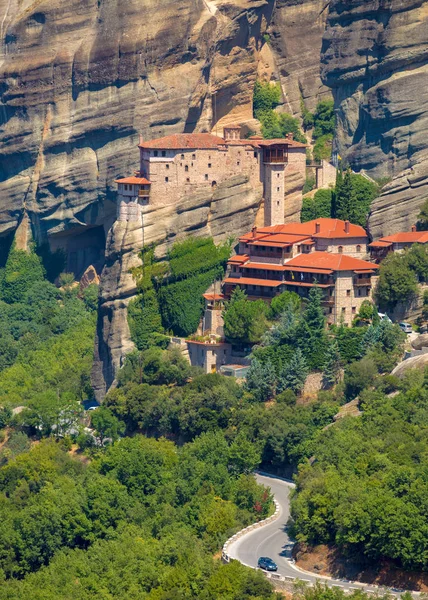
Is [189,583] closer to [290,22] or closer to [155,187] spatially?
[155,187]

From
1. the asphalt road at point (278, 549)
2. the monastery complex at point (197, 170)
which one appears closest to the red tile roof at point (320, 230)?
the monastery complex at point (197, 170)

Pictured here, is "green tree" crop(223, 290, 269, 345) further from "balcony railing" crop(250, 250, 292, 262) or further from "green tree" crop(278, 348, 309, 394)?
"green tree" crop(278, 348, 309, 394)

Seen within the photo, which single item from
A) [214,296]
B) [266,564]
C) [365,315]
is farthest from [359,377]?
[266,564]

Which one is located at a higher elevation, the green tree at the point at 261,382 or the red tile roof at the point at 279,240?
the red tile roof at the point at 279,240

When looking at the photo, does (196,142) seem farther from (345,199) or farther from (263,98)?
(263,98)

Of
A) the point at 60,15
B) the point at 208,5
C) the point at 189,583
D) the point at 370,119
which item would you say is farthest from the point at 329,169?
the point at 189,583

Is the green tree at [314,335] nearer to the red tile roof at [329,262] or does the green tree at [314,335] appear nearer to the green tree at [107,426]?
the red tile roof at [329,262]
